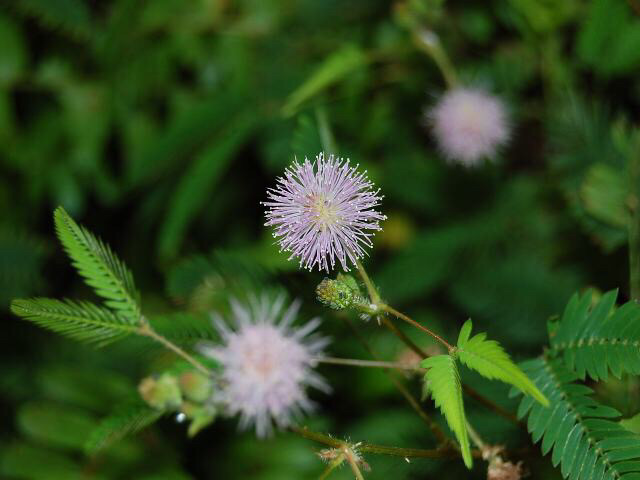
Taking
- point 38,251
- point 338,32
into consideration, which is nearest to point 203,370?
point 38,251

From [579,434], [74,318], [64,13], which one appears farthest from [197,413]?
[64,13]

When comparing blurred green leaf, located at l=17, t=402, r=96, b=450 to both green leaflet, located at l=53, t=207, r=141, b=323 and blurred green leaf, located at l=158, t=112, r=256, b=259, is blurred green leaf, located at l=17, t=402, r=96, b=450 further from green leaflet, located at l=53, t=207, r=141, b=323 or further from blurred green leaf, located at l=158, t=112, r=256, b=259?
green leaflet, located at l=53, t=207, r=141, b=323

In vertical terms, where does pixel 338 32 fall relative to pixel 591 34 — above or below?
above

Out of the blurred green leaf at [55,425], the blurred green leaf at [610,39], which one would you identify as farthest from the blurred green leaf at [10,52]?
the blurred green leaf at [610,39]

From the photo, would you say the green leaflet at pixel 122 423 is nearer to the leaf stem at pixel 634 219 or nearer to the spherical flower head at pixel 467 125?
the leaf stem at pixel 634 219

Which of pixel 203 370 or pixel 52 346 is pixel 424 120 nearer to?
pixel 203 370

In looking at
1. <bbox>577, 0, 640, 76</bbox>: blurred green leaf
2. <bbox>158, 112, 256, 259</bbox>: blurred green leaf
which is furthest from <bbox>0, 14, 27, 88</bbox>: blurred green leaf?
<bbox>577, 0, 640, 76</bbox>: blurred green leaf
